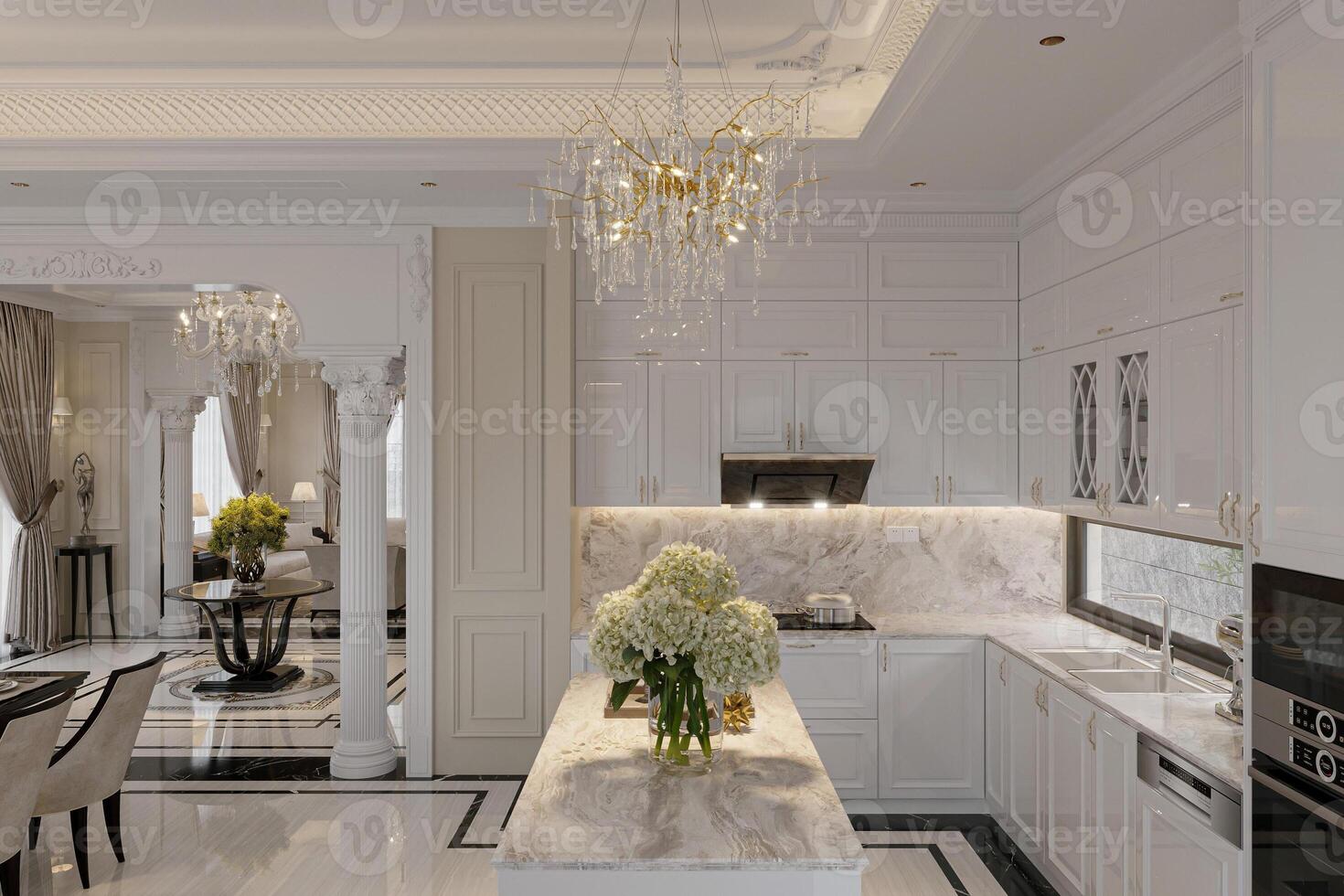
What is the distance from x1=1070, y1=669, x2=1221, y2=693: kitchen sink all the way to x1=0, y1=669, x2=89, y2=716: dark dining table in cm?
395

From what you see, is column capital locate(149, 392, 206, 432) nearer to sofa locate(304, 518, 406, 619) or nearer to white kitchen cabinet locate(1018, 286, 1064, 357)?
sofa locate(304, 518, 406, 619)

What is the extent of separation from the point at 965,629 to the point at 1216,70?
7.89 ft

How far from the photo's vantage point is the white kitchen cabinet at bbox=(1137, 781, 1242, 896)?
2178 millimetres

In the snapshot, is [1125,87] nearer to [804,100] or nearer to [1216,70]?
[1216,70]

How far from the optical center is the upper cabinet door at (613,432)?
14.1ft

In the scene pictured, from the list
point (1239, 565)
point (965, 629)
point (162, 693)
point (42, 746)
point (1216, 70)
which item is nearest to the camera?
point (1216, 70)

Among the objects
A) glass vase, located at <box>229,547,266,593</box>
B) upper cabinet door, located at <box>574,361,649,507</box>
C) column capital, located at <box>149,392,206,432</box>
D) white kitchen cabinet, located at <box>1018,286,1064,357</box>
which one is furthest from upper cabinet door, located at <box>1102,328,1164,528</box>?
column capital, located at <box>149,392,206,432</box>

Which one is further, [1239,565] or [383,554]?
[383,554]

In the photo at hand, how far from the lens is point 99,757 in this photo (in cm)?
337

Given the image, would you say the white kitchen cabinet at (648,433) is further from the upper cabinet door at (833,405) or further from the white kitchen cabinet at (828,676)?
the white kitchen cabinet at (828,676)

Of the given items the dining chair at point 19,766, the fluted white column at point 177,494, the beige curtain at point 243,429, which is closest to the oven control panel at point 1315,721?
the dining chair at point 19,766

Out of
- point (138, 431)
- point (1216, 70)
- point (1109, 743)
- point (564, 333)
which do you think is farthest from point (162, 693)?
point (1216, 70)

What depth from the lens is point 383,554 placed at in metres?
4.50

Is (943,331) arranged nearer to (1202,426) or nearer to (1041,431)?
(1041,431)
